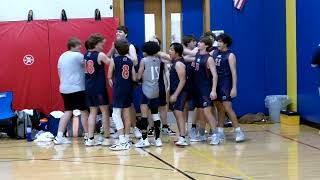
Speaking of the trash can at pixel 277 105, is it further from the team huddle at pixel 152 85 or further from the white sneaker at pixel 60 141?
the white sneaker at pixel 60 141

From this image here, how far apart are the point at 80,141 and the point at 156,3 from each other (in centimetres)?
377

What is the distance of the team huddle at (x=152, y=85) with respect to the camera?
292 inches

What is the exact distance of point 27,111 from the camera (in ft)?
30.9

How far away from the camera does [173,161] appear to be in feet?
21.1

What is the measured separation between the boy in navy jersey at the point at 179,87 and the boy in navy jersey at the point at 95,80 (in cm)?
97

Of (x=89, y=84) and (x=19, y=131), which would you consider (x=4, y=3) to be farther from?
→ (x=89, y=84)

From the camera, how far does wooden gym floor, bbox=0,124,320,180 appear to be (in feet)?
18.7

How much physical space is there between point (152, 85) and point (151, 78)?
0.33ft

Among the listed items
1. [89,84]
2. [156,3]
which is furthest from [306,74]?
[89,84]

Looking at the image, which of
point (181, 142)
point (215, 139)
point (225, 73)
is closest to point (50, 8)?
point (225, 73)

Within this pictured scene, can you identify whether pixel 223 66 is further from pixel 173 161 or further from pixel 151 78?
pixel 173 161

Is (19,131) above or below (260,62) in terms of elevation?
below

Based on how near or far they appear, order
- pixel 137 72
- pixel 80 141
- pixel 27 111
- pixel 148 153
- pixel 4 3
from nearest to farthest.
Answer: pixel 148 153
pixel 137 72
pixel 80 141
pixel 27 111
pixel 4 3

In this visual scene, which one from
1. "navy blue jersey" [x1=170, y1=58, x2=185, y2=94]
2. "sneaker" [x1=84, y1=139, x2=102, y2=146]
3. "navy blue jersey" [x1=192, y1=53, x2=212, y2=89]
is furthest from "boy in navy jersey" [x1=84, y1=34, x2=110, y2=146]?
→ "navy blue jersey" [x1=192, y1=53, x2=212, y2=89]
